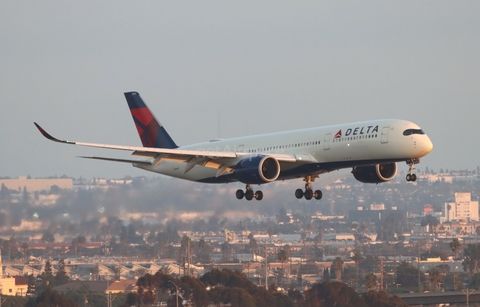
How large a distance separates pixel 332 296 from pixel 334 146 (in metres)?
→ 44.2

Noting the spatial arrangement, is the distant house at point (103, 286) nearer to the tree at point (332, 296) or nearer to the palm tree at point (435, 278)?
the tree at point (332, 296)

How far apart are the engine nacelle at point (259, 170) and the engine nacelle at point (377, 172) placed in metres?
5.54

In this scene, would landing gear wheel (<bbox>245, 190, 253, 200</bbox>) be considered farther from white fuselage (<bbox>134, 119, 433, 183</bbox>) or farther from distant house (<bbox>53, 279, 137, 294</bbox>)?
distant house (<bbox>53, 279, 137, 294</bbox>)

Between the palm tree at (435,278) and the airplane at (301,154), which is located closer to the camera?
the airplane at (301,154)

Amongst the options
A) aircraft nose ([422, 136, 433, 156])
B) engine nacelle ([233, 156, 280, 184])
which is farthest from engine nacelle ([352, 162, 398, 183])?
aircraft nose ([422, 136, 433, 156])

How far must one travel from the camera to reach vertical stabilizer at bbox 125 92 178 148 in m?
74.0

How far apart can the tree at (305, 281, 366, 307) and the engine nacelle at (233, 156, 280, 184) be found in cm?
4153

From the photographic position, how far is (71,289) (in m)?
126

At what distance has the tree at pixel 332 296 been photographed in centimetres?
10112

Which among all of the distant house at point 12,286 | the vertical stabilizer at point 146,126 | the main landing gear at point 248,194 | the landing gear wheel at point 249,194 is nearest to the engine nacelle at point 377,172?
the main landing gear at point 248,194

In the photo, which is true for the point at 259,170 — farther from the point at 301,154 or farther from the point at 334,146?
the point at 334,146

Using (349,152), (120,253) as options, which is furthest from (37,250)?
(349,152)

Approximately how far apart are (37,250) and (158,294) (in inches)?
1876

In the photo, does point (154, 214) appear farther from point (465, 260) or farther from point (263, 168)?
point (465, 260)
